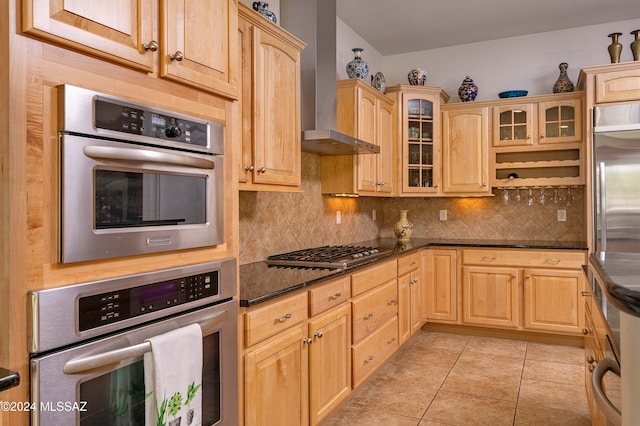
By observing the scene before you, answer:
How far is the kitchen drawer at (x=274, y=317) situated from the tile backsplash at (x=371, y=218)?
2.46 feet

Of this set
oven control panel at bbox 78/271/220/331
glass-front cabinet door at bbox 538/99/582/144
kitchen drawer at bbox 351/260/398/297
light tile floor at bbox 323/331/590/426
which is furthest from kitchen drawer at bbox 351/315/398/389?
glass-front cabinet door at bbox 538/99/582/144

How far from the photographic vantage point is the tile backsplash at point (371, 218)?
312cm

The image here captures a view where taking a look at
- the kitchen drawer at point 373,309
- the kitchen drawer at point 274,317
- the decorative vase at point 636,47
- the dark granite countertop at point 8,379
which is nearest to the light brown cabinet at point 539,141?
the decorative vase at point 636,47

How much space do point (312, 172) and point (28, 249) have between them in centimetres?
282

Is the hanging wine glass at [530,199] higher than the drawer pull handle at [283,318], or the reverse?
the hanging wine glass at [530,199]

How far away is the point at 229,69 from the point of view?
5.72 ft

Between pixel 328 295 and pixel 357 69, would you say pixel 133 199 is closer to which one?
pixel 328 295

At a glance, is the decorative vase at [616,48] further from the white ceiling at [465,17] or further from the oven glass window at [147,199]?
the oven glass window at [147,199]

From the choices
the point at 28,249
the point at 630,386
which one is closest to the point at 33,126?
the point at 28,249

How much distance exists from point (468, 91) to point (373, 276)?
2542 mm

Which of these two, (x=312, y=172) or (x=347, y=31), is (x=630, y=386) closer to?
(x=312, y=172)

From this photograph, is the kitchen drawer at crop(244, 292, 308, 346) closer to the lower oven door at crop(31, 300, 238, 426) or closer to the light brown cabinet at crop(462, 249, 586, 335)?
the lower oven door at crop(31, 300, 238, 426)

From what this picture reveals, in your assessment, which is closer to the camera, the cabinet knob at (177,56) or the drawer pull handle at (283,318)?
the cabinet knob at (177,56)

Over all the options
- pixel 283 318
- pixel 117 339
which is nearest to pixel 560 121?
pixel 283 318
